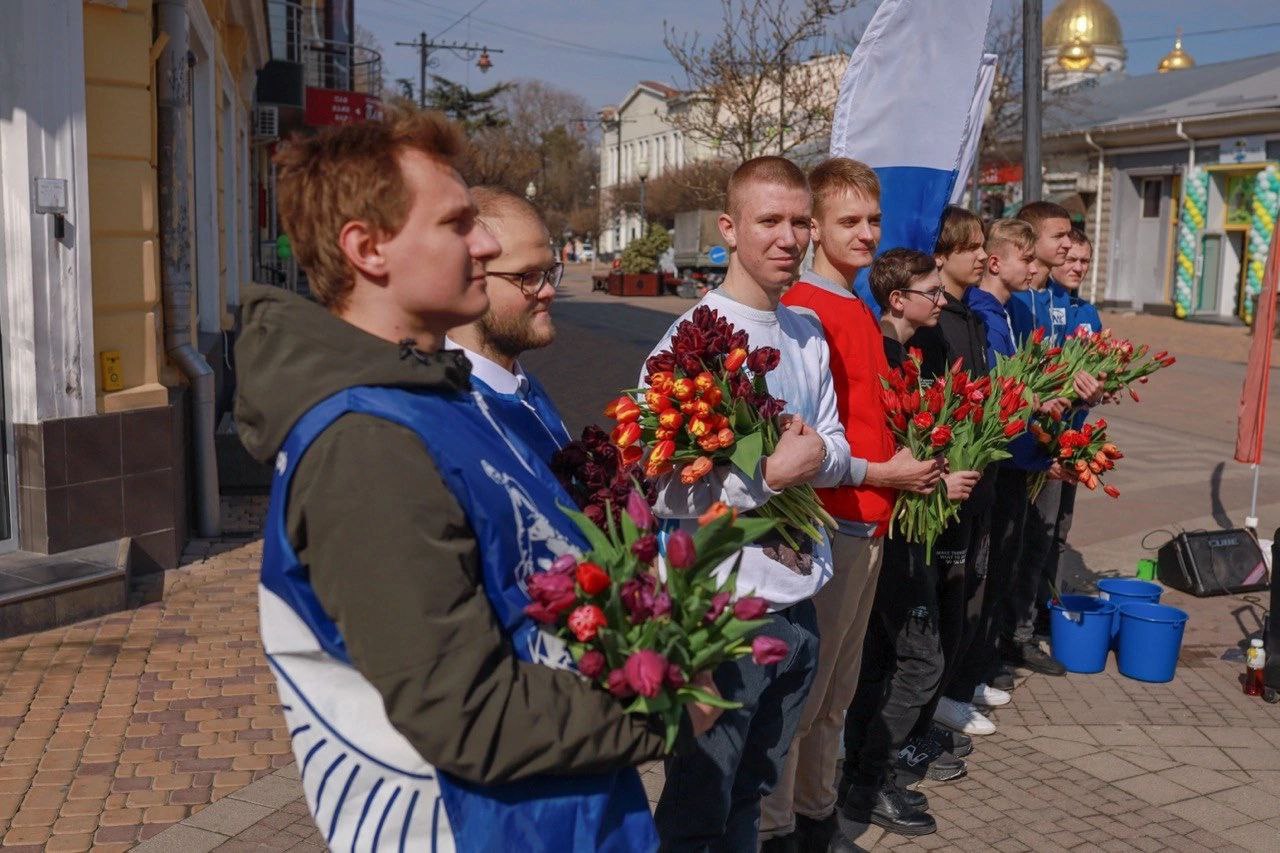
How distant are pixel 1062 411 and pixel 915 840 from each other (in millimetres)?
1984

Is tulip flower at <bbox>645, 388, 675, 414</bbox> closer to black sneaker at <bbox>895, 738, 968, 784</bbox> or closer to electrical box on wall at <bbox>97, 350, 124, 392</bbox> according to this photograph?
black sneaker at <bbox>895, 738, 968, 784</bbox>

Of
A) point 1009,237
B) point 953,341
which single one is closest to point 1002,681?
point 953,341

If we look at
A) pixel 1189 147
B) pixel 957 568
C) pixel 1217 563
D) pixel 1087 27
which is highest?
pixel 1087 27

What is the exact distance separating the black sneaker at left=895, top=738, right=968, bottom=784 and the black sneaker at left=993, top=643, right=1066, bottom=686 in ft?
4.53

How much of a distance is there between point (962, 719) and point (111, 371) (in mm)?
4885

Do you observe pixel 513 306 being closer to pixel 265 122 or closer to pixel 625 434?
pixel 625 434

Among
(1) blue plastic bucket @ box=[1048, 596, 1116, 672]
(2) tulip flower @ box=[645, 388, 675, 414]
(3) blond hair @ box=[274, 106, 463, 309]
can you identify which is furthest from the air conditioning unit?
(3) blond hair @ box=[274, 106, 463, 309]

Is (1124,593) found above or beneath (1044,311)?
beneath

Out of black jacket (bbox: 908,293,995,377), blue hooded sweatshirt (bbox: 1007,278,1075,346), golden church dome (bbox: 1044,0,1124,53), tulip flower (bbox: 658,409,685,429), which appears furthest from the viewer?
golden church dome (bbox: 1044,0,1124,53)

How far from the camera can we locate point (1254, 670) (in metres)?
5.69

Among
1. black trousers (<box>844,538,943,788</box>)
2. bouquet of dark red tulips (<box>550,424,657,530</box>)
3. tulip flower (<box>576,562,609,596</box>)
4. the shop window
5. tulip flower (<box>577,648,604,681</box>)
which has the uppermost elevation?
the shop window

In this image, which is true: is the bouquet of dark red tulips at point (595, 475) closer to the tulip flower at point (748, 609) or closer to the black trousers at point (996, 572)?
the tulip flower at point (748, 609)

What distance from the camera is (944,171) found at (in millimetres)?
5078

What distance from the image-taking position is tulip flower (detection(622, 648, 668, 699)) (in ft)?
5.66
